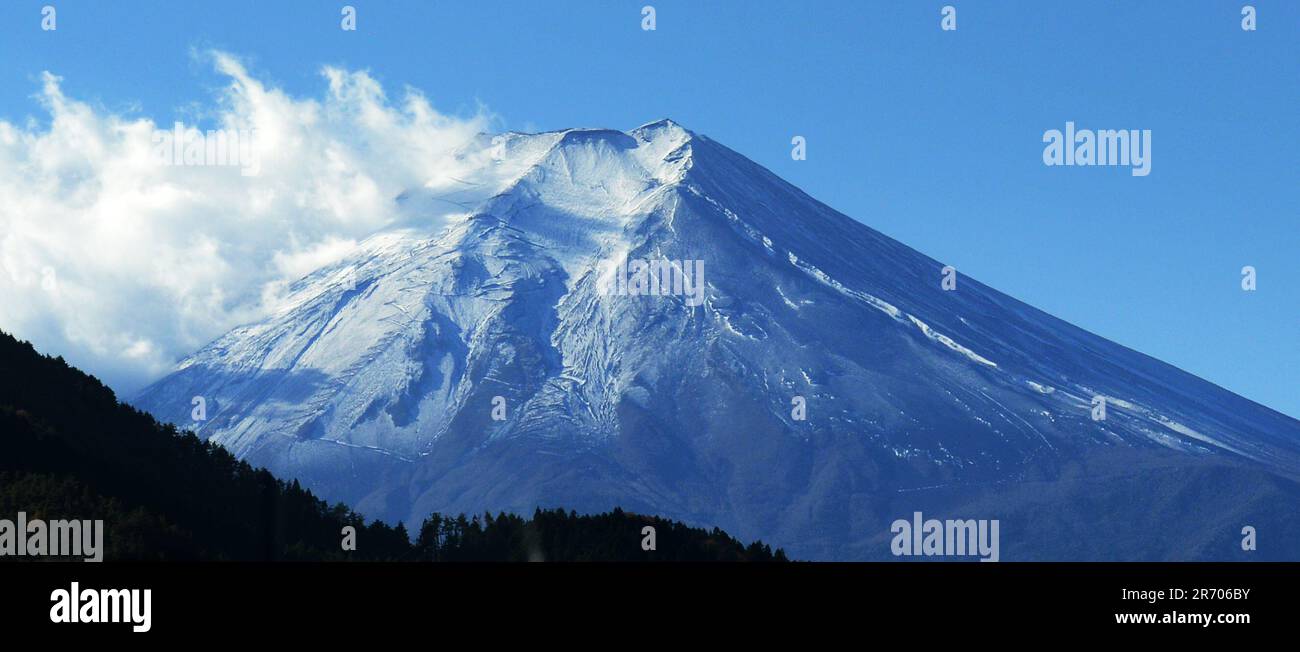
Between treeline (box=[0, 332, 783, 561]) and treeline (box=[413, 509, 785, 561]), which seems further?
treeline (box=[413, 509, 785, 561])

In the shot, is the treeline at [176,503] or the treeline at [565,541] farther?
the treeline at [565,541]

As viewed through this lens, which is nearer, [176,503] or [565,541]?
[176,503]

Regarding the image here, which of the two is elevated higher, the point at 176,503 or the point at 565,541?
the point at 176,503
